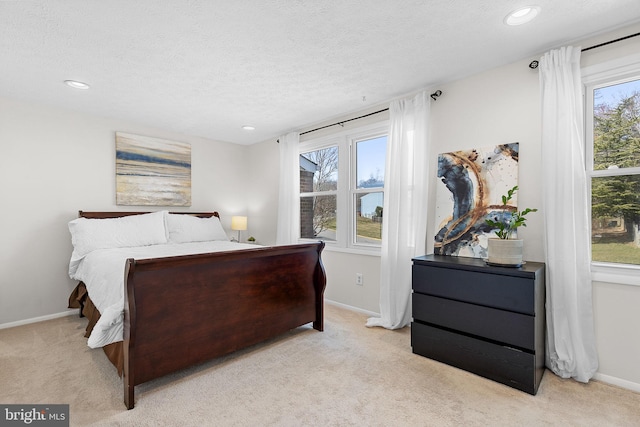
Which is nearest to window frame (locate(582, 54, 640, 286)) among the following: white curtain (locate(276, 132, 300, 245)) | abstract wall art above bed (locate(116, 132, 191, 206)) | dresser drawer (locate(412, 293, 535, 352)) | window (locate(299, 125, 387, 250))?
dresser drawer (locate(412, 293, 535, 352))

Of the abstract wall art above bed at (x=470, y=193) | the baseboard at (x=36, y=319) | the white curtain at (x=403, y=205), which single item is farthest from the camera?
the baseboard at (x=36, y=319)

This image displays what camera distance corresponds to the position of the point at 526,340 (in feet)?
6.40

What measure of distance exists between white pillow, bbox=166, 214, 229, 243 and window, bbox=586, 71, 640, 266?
12.7 ft

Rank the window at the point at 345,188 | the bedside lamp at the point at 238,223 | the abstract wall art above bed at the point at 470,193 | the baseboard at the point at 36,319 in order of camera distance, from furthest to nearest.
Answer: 1. the bedside lamp at the point at 238,223
2. the window at the point at 345,188
3. the baseboard at the point at 36,319
4. the abstract wall art above bed at the point at 470,193

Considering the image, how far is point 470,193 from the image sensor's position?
102 inches

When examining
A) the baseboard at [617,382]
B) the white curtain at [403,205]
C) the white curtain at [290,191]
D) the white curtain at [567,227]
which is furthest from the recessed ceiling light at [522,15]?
the white curtain at [290,191]

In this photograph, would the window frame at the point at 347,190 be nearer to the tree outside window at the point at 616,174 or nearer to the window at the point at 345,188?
the window at the point at 345,188

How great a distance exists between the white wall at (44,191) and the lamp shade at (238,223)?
4.51 feet

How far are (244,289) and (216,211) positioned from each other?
2.60m

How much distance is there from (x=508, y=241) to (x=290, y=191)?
2.69 m

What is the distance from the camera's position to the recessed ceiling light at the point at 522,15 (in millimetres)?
1786

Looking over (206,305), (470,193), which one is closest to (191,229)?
(206,305)

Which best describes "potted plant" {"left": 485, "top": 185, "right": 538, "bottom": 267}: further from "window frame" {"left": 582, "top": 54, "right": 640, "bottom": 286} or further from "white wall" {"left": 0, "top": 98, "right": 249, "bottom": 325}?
"white wall" {"left": 0, "top": 98, "right": 249, "bottom": 325}
